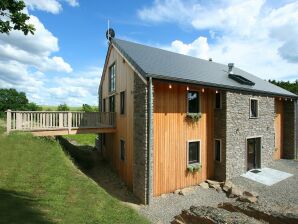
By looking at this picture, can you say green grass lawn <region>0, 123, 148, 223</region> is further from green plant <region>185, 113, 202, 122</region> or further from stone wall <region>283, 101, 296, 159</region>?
stone wall <region>283, 101, 296, 159</region>

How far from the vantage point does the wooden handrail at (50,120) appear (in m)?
13.3

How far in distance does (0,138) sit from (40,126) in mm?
2119

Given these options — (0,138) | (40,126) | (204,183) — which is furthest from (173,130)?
(0,138)

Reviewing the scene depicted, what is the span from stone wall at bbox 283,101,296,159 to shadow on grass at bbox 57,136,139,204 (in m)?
15.1

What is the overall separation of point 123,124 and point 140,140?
322 cm

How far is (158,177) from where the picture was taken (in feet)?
41.2

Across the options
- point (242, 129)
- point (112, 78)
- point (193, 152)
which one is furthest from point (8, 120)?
point (242, 129)

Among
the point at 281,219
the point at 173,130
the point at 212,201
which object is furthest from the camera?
the point at 173,130

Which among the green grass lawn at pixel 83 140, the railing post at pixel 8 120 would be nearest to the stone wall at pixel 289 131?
the green grass lawn at pixel 83 140

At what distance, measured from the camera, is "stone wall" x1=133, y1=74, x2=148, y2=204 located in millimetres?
12078

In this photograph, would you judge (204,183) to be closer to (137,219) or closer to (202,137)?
(202,137)

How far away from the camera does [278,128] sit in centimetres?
2066

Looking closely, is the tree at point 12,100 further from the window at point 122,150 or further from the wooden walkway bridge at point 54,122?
the window at point 122,150

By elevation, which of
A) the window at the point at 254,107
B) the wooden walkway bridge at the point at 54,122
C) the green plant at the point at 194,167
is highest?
the window at the point at 254,107
